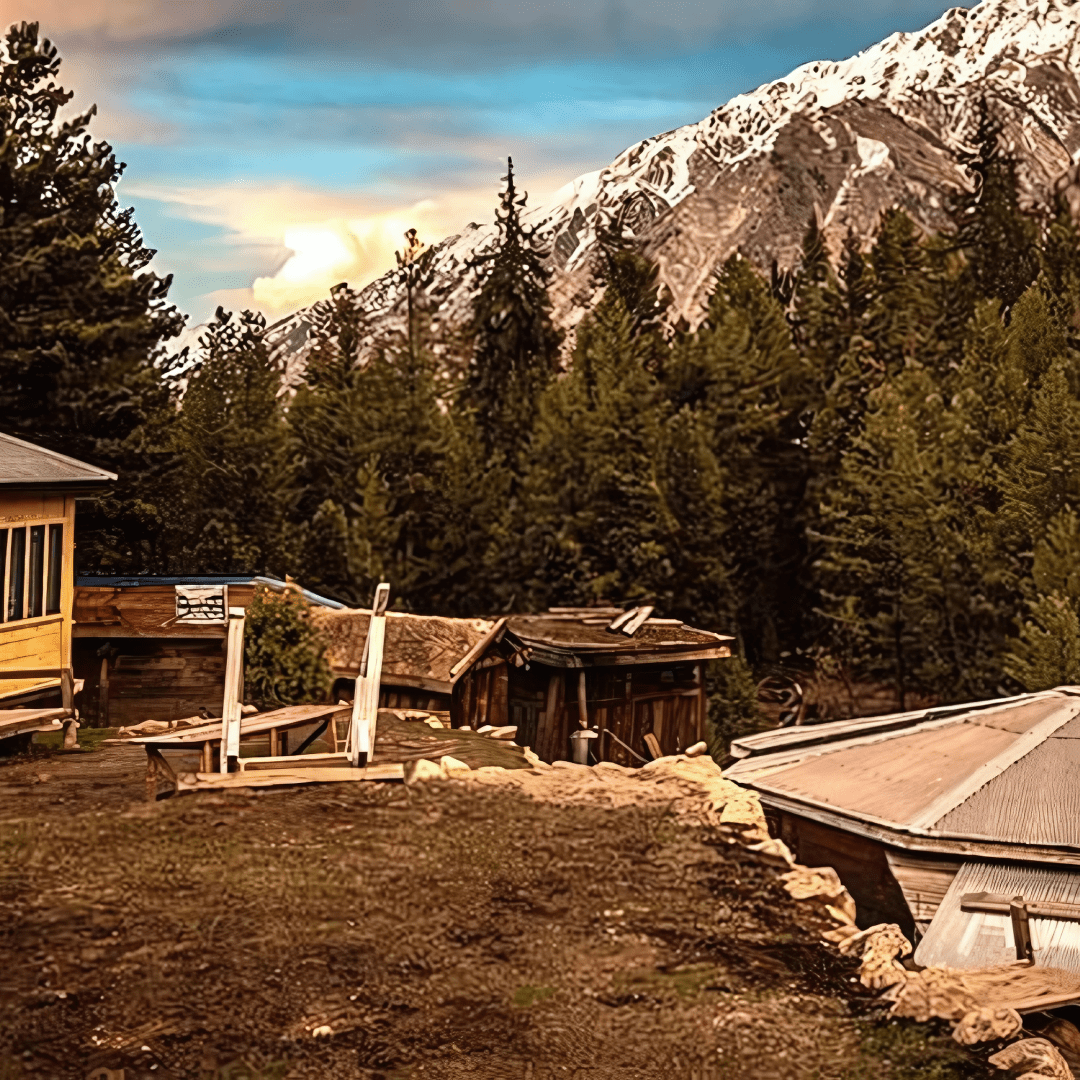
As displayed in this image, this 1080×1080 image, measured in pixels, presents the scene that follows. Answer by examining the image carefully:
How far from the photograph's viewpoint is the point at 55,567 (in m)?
17.8

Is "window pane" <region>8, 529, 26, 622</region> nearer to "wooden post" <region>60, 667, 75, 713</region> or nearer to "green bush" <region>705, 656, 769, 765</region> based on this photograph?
"wooden post" <region>60, 667, 75, 713</region>

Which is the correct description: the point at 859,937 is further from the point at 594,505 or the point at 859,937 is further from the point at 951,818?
the point at 594,505

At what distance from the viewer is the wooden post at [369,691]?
512 inches

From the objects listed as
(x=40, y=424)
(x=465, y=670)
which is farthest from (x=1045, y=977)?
(x=40, y=424)

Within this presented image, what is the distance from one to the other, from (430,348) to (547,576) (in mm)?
11763

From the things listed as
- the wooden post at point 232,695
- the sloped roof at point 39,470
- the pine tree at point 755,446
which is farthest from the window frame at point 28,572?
the pine tree at point 755,446

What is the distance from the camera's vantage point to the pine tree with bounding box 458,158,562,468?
175 feet

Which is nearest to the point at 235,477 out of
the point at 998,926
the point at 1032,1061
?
the point at 998,926

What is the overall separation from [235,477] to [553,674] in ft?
76.7

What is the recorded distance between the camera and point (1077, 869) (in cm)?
1262

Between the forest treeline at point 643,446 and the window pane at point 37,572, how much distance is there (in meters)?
12.9

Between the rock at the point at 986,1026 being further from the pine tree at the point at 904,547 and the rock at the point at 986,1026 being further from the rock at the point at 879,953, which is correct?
the pine tree at the point at 904,547

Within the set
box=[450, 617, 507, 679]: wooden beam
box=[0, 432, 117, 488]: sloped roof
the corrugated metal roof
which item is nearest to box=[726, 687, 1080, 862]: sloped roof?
the corrugated metal roof

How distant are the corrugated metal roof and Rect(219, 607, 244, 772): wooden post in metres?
6.99
